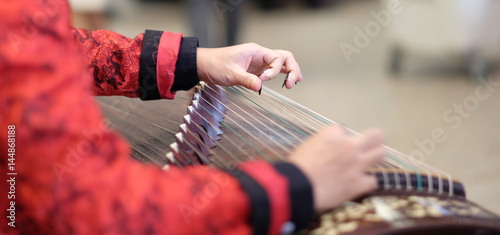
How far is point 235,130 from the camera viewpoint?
3.10 ft

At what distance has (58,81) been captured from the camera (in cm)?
52

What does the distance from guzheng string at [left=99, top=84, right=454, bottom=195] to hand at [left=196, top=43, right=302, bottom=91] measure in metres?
0.05

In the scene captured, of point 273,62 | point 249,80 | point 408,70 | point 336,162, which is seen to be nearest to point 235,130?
point 249,80

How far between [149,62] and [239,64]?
0.65 feet

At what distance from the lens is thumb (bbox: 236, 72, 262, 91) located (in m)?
0.97

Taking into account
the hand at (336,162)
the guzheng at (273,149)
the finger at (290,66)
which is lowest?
the guzheng at (273,149)

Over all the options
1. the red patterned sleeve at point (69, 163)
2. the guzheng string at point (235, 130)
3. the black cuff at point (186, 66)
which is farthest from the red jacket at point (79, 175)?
the black cuff at point (186, 66)

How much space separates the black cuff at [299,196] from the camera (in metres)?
0.56

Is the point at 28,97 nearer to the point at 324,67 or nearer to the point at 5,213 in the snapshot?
the point at 5,213

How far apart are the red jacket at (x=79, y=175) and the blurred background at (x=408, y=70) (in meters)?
1.64

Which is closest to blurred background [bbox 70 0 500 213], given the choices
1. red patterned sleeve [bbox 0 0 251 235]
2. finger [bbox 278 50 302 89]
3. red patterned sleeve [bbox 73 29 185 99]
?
finger [bbox 278 50 302 89]

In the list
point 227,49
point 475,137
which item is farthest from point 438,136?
Result: point 227,49

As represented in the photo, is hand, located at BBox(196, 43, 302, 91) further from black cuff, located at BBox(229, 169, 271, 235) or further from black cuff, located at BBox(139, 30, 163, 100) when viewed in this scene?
black cuff, located at BBox(229, 169, 271, 235)

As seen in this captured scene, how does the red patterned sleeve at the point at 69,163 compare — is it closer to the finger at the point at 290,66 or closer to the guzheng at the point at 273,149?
the guzheng at the point at 273,149
